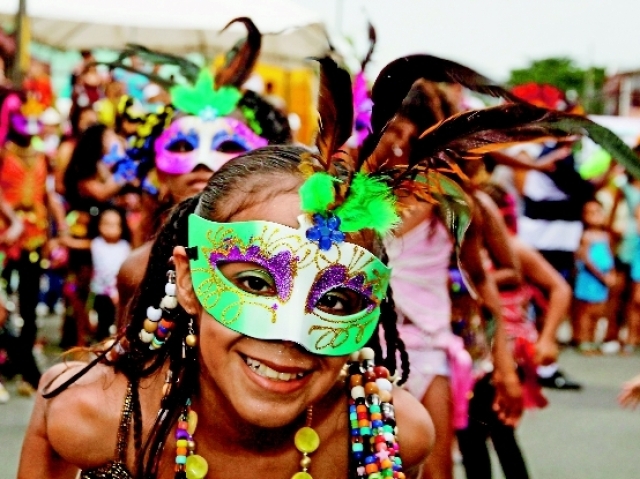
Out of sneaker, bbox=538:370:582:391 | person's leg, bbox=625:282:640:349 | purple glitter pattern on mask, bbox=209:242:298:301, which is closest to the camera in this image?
purple glitter pattern on mask, bbox=209:242:298:301

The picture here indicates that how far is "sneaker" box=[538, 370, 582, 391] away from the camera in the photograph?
6969mm

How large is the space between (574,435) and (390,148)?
3967 mm

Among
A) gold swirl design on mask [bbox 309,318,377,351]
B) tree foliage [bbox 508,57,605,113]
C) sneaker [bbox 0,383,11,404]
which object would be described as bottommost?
tree foliage [bbox 508,57,605,113]

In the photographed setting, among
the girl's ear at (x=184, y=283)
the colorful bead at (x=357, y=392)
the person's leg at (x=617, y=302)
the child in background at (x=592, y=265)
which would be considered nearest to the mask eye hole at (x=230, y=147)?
the girl's ear at (x=184, y=283)

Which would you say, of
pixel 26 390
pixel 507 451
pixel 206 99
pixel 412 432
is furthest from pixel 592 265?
pixel 412 432

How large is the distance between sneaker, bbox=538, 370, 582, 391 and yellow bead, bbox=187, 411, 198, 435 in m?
5.08

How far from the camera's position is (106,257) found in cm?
643

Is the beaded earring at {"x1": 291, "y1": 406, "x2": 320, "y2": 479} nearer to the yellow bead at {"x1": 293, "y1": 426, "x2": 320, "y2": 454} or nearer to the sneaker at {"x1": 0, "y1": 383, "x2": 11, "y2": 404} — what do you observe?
the yellow bead at {"x1": 293, "y1": 426, "x2": 320, "y2": 454}

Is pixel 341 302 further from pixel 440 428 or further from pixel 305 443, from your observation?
pixel 440 428

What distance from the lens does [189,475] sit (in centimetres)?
222

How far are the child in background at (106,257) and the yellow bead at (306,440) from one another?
4080 millimetres

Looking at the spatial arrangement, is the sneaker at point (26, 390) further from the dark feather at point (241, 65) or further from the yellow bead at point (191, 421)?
the yellow bead at point (191, 421)

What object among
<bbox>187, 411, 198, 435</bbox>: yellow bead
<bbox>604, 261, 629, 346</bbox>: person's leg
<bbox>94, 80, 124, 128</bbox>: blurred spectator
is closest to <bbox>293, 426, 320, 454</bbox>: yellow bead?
<bbox>187, 411, 198, 435</bbox>: yellow bead

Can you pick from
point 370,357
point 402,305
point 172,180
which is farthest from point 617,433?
point 370,357
